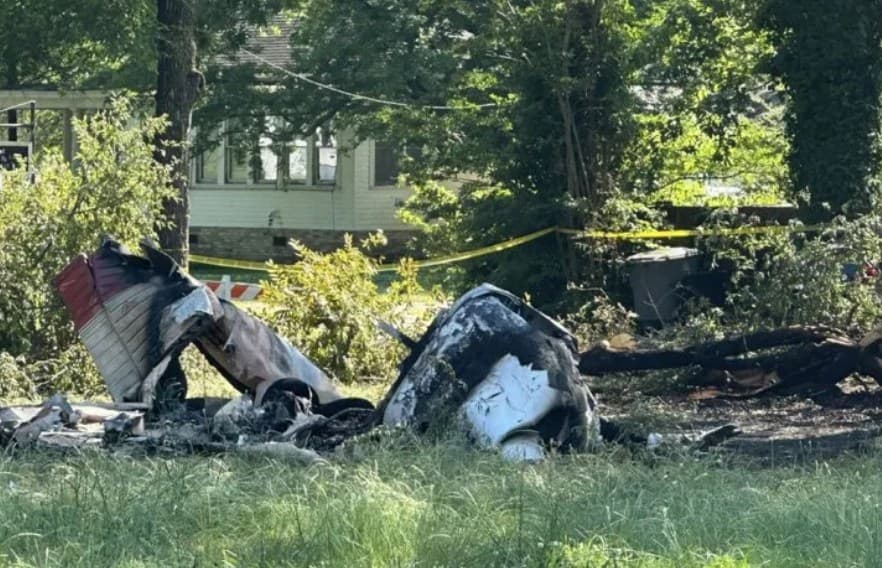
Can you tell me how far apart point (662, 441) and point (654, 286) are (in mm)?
7414

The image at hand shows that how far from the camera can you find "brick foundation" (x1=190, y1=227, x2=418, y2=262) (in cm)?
3152

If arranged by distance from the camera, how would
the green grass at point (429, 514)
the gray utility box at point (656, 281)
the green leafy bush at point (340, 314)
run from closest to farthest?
the green grass at point (429, 514) → the green leafy bush at point (340, 314) → the gray utility box at point (656, 281)

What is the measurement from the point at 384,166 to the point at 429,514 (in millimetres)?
26402

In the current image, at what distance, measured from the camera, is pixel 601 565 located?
552cm

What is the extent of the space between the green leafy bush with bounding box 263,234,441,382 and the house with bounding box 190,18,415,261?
1660 centimetres

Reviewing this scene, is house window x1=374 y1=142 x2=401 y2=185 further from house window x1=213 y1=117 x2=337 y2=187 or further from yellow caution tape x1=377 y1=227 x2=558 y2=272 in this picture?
yellow caution tape x1=377 y1=227 x2=558 y2=272

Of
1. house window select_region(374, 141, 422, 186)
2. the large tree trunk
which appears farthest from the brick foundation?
the large tree trunk

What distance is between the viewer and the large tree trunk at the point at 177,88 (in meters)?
16.2

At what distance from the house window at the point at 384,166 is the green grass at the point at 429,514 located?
966 inches

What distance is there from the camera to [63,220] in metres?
13.0

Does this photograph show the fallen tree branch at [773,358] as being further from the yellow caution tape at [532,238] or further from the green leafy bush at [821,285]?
the yellow caution tape at [532,238]

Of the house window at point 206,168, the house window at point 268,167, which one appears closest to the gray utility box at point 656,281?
the house window at point 268,167

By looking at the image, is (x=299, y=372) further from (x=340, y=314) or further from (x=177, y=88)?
(x=177, y=88)

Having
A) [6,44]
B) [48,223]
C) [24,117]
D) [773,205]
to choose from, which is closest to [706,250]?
[773,205]
